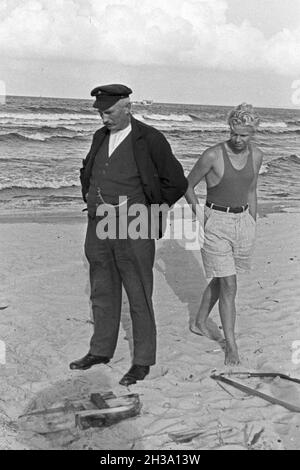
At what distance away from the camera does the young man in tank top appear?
15.4ft

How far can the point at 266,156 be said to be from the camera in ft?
85.4

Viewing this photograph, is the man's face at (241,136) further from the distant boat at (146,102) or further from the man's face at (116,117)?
the distant boat at (146,102)

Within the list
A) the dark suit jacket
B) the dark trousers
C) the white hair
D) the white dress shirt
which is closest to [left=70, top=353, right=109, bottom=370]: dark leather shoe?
the dark trousers

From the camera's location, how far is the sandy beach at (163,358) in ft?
12.5

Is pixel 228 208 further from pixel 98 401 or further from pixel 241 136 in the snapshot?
pixel 98 401

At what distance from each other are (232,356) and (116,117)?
1.99 meters

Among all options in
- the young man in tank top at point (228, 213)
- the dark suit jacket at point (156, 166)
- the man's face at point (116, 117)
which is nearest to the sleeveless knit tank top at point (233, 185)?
the young man in tank top at point (228, 213)

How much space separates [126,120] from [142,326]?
58.2 inches

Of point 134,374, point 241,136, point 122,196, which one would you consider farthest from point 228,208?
point 134,374

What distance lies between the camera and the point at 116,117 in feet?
14.4

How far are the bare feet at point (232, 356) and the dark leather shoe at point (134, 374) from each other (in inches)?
25.0

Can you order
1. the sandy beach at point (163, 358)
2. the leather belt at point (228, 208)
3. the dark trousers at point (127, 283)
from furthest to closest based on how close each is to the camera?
the leather belt at point (228, 208) → the dark trousers at point (127, 283) → the sandy beach at point (163, 358)

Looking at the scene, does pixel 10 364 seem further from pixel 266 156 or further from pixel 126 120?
pixel 266 156
